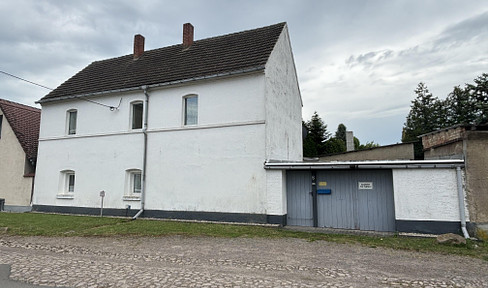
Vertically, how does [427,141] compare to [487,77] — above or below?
below

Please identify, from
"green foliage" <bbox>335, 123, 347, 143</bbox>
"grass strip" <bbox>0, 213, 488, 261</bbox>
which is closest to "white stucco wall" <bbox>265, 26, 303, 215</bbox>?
"grass strip" <bbox>0, 213, 488, 261</bbox>

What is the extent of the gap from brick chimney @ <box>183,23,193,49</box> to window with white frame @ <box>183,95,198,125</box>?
A: 4.60m

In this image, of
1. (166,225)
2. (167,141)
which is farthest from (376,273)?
(167,141)

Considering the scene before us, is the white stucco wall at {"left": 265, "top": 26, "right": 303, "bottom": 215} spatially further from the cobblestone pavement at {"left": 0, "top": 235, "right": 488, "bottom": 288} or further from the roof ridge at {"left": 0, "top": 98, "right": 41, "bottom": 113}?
the roof ridge at {"left": 0, "top": 98, "right": 41, "bottom": 113}

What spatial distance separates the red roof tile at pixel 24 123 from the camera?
18047mm

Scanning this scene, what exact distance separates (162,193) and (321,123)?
63.3ft

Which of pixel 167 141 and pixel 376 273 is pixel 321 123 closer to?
pixel 167 141

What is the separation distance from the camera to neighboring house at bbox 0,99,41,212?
56.4 feet

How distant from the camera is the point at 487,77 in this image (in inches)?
1155

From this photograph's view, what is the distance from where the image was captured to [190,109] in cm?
1403

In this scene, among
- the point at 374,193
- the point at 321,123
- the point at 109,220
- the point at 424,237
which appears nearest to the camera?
the point at 424,237

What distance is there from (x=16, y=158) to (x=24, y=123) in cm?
256

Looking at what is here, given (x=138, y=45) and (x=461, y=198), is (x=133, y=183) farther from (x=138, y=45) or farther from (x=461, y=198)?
(x=461, y=198)

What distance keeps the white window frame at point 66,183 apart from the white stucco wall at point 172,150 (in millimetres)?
293
